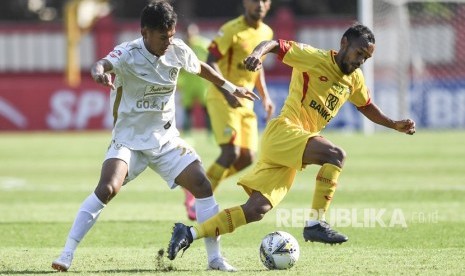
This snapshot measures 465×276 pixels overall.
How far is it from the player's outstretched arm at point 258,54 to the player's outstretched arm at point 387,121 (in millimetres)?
990

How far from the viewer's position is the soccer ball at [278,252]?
7.88 metres

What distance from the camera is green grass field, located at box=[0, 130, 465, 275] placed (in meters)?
8.19

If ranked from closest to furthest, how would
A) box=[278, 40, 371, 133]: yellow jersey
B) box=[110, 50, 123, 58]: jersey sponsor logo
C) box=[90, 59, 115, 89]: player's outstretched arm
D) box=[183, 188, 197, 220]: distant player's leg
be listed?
box=[90, 59, 115, 89]: player's outstretched arm < box=[110, 50, 123, 58]: jersey sponsor logo < box=[278, 40, 371, 133]: yellow jersey < box=[183, 188, 197, 220]: distant player's leg

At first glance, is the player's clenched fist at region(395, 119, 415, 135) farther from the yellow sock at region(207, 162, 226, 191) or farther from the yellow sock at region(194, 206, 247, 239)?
the yellow sock at region(207, 162, 226, 191)

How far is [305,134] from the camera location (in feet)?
27.6

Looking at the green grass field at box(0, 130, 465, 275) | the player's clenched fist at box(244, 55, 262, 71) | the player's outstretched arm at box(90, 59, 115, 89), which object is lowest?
the green grass field at box(0, 130, 465, 275)

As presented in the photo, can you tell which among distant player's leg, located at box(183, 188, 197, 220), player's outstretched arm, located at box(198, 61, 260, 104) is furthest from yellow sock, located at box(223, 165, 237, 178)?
player's outstretched arm, located at box(198, 61, 260, 104)

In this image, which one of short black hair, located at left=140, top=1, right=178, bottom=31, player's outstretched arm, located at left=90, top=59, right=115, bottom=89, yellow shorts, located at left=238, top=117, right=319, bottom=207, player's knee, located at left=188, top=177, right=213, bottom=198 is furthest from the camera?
yellow shorts, located at left=238, top=117, right=319, bottom=207

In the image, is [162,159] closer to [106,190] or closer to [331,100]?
[106,190]

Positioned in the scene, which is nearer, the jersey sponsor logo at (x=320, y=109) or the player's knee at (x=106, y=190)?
the player's knee at (x=106, y=190)

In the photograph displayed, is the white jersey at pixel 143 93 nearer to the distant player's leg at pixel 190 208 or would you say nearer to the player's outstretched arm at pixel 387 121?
the player's outstretched arm at pixel 387 121

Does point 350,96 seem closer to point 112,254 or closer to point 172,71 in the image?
point 172,71

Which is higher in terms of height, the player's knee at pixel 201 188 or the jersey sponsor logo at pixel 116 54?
the jersey sponsor logo at pixel 116 54

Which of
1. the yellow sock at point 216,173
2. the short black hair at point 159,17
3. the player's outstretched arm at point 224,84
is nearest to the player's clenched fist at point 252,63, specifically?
the player's outstretched arm at point 224,84
